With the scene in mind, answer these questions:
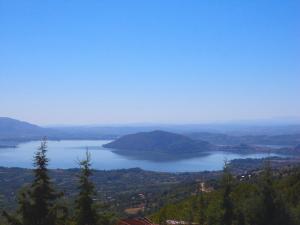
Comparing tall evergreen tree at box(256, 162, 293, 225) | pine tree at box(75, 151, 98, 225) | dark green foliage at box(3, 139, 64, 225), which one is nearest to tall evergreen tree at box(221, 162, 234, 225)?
tall evergreen tree at box(256, 162, 293, 225)

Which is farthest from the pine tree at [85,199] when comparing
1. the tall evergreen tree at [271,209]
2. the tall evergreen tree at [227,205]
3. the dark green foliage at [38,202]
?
the tall evergreen tree at [271,209]

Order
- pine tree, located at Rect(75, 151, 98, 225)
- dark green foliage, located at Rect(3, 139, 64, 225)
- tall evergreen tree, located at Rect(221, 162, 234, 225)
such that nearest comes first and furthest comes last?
1. dark green foliage, located at Rect(3, 139, 64, 225)
2. pine tree, located at Rect(75, 151, 98, 225)
3. tall evergreen tree, located at Rect(221, 162, 234, 225)

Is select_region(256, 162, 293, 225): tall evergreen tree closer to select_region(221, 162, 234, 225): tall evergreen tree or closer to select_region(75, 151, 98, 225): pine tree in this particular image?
select_region(221, 162, 234, 225): tall evergreen tree

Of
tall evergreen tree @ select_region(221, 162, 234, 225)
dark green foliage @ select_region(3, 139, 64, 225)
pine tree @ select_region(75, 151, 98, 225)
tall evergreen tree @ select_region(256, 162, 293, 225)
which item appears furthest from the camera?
tall evergreen tree @ select_region(256, 162, 293, 225)

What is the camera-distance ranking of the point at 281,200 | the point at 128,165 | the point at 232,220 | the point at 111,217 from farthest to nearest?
the point at 128,165, the point at 281,200, the point at 232,220, the point at 111,217

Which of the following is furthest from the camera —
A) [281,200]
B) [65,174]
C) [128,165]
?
[128,165]

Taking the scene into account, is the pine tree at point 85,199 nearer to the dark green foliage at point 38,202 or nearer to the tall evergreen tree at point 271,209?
the dark green foliage at point 38,202

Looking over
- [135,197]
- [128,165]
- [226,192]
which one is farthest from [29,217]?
[128,165]

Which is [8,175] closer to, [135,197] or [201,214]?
[135,197]

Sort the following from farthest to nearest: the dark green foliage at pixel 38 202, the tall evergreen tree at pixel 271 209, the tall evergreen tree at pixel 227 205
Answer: the tall evergreen tree at pixel 271 209 < the tall evergreen tree at pixel 227 205 < the dark green foliage at pixel 38 202
